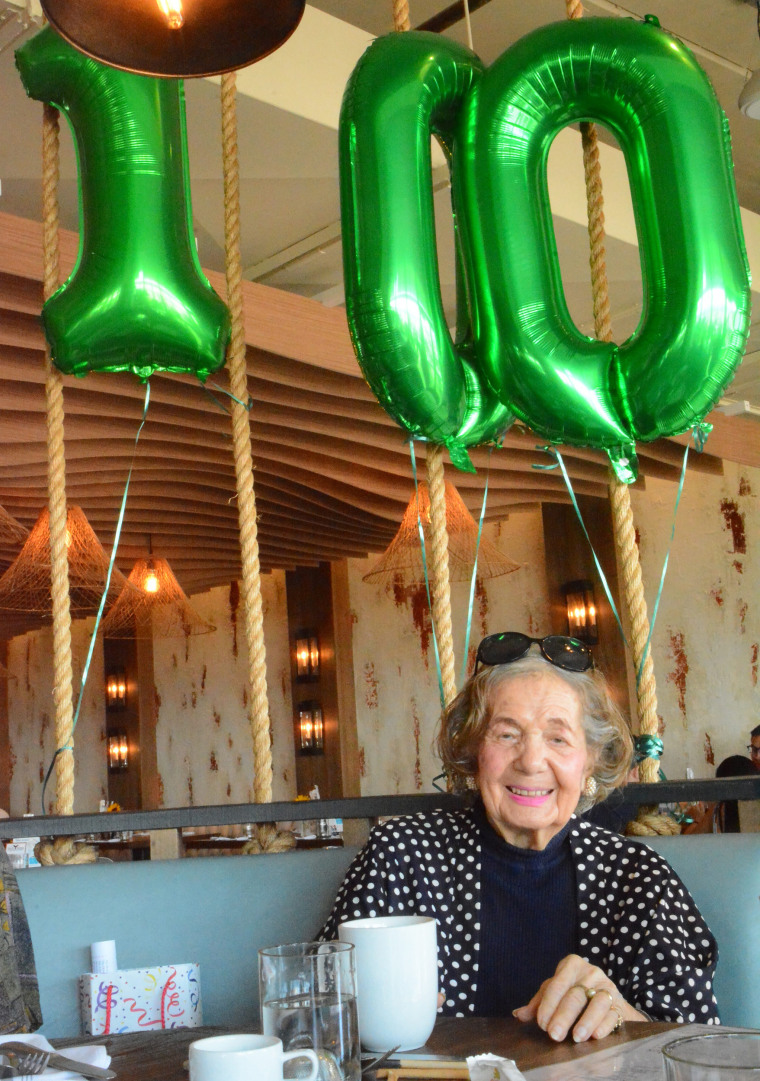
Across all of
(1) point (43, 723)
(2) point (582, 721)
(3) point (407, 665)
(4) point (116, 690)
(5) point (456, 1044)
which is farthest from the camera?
(1) point (43, 723)

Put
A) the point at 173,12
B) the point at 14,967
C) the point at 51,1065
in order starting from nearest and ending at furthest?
the point at 51,1065 < the point at 14,967 < the point at 173,12

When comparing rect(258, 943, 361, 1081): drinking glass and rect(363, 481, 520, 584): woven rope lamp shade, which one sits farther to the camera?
rect(363, 481, 520, 584): woven rope lamp shade

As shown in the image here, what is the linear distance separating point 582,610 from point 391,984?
740 centimetres

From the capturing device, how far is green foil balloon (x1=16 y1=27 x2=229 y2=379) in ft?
7.52

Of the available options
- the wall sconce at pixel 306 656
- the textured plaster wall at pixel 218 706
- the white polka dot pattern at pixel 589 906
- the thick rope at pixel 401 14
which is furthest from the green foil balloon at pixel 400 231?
the textured plaster wall at pixel 218 706

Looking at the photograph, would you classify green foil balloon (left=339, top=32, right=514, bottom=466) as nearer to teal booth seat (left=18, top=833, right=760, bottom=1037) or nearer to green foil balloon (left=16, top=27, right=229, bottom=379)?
green foil balloon (left=16, top=27, right=229, bottom=379)

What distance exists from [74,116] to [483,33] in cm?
330

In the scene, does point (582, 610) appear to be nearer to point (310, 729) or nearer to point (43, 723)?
point (310, 729)

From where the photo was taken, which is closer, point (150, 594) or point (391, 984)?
point (391, 984)

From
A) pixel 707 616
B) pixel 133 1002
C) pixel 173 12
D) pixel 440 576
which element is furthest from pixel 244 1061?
pixel 707 616

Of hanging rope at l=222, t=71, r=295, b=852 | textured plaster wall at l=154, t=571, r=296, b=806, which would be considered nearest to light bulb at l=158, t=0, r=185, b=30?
hanging rope at l=222, t=71, r=295, b=852

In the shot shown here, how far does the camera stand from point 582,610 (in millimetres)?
8188

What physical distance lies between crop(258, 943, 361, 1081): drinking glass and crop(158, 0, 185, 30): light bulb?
51.9 inches

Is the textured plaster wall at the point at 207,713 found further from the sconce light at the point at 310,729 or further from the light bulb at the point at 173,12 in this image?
the light bulb at the point at 173,12
